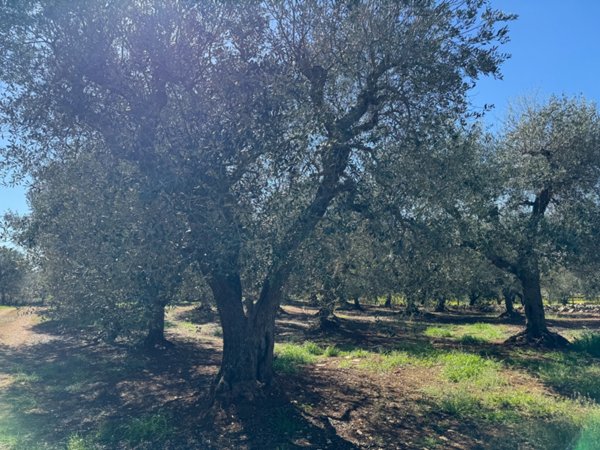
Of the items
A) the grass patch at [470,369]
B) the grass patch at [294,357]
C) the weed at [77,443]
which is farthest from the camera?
the grass patch at [294,357]

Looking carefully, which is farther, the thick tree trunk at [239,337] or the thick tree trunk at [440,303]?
the thick tree trunk at [440,303]

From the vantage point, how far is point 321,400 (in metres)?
10.2

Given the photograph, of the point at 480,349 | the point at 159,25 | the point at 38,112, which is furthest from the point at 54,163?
the point at 480,349

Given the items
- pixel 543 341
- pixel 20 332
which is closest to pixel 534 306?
pixel 543 341

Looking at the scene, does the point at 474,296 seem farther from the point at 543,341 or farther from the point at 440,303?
the point at 543,341

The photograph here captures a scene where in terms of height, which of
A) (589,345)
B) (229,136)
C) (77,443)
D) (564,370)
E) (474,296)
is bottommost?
(77,443)

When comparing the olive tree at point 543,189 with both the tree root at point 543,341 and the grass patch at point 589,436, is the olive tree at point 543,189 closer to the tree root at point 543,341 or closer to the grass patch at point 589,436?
the tree root at point 543,341

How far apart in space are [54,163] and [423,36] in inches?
257

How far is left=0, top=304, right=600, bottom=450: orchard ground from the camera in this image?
26.3ft

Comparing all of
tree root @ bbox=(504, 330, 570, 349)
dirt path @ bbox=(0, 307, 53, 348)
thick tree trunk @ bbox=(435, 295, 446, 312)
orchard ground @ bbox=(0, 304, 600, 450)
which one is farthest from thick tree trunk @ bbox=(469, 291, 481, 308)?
dirt path @ bbox=(0, 307, 53, 348)

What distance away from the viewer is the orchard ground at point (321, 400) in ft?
26.3

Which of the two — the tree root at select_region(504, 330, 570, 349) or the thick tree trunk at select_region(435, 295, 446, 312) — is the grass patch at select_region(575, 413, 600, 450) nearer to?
the thick tree trunk at select_region(435, 295, 446, 312)

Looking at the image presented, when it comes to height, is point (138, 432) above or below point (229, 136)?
below

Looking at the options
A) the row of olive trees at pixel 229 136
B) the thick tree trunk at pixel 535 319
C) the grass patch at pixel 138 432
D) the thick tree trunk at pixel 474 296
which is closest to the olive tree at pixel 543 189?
the thick tree trunk at pixel 535 319
